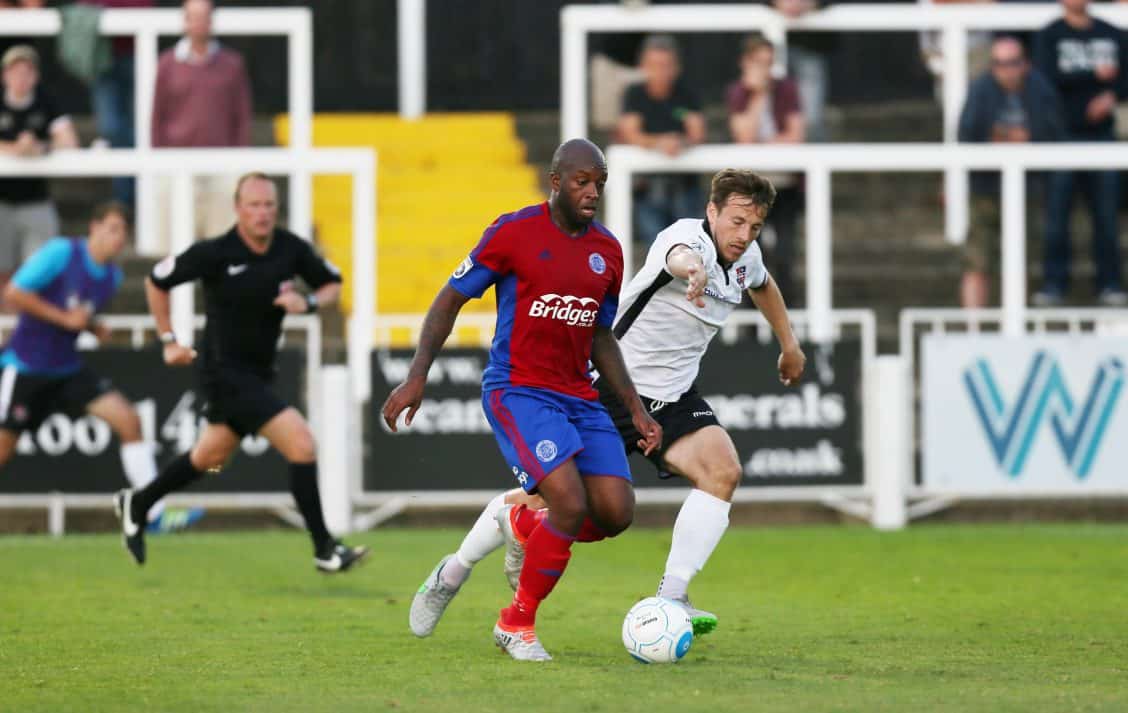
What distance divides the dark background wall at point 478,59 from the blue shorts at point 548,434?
1397 cm

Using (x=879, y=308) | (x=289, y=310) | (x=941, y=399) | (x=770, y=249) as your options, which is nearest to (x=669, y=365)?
(x=289, y=310)

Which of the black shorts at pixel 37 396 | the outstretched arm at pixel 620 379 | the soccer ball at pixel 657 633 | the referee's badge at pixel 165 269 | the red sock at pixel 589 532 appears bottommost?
the soccer ball at pixel 657 633

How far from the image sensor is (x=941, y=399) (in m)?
15.8

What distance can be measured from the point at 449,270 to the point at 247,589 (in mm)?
7632

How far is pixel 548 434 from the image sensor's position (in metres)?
8.75

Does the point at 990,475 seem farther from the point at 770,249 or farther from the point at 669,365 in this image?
the point at 669,365

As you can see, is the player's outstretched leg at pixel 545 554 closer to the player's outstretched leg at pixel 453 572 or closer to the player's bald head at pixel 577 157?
the player's outstretched leg at pixel 453 572

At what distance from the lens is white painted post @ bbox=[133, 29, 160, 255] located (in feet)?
57.1

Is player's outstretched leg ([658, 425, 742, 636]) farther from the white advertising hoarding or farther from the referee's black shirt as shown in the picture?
the white advertising hoarding

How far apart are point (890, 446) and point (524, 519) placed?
6849 millimetres

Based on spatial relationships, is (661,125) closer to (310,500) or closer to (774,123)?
(774,123)

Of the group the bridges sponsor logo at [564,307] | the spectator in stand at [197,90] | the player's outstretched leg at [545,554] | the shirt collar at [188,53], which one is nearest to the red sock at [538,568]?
the player's outstretched leg at [545,554]

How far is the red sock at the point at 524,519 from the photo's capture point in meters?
9.41

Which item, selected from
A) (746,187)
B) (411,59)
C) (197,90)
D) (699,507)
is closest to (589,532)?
(699,507)
